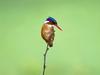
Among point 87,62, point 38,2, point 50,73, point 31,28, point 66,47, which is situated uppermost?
point 38,2

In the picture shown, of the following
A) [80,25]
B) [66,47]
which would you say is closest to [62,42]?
[66,47]

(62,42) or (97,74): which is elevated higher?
(62,42)

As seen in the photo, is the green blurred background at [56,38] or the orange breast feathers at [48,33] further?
the green blurred background at [56,38]

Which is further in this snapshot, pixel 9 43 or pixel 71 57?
pixel 9 43

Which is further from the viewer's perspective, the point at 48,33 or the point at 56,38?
the point at 56,38

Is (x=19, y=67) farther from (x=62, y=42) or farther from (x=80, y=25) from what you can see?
(x=80, y=25)

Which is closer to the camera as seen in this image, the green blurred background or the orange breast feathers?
the orange breast feathers

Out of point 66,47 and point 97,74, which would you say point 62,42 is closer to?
point 66,47
